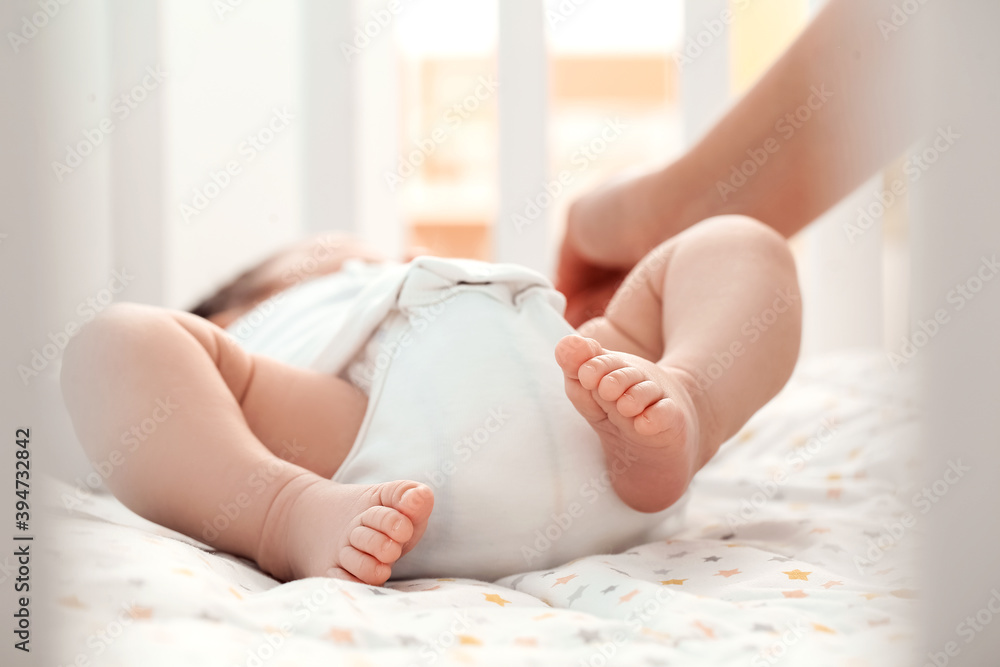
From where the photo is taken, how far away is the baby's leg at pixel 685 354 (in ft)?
1.70

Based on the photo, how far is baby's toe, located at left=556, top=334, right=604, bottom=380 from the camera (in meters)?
0.51

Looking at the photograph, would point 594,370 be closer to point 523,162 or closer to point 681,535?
point 681,535

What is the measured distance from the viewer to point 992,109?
32 centimetres

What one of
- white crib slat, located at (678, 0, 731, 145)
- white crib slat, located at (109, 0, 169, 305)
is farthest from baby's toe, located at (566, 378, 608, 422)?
white crib slat, located at (678, 0, 731, 145)

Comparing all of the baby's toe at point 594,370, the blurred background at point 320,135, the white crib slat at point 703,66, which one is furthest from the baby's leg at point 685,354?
the white crib slat at point 703,66

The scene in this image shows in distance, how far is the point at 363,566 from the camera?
1.65 ft

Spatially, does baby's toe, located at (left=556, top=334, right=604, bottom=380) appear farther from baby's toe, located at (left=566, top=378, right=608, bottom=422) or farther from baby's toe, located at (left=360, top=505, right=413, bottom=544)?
baby's toe, located at (left=360, top=505, right=413, bottom=544)

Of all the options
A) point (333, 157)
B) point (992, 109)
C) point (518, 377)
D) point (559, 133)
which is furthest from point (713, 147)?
point (559, 133)

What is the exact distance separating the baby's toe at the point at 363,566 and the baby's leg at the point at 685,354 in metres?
0.16

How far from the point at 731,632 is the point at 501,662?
0.41ft

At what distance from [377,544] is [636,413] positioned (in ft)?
0.58

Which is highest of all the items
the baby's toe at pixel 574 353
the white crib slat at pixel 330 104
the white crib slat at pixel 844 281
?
the white crib slat at pixel 330 104

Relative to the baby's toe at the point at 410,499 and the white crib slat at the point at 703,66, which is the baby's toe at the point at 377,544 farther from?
the white crib slat at the point at 703,66

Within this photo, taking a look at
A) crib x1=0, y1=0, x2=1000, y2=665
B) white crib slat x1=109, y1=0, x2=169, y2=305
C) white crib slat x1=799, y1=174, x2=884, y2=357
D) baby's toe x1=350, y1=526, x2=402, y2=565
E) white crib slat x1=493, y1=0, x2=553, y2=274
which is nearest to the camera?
crib x1=0, y1=0, x2=1000, y2=665
